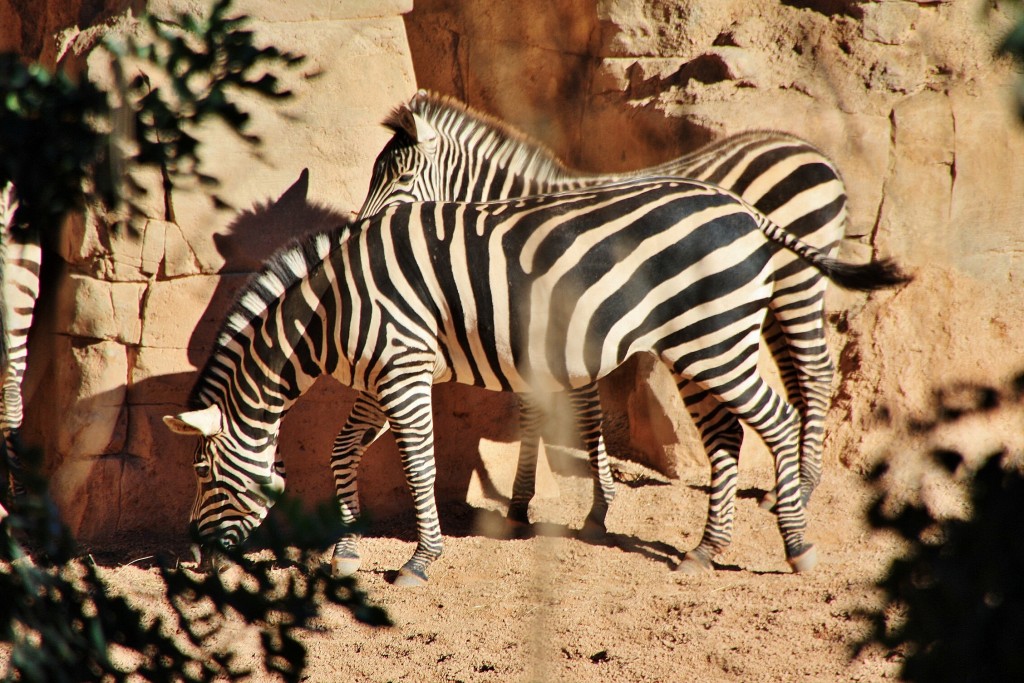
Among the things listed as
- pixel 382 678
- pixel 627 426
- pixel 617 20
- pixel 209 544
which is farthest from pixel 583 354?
pixel 209 544

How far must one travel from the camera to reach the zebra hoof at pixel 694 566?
4.86 meters

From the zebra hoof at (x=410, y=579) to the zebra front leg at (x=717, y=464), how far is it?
52.7 inches

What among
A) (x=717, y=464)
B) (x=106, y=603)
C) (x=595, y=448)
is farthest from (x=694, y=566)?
(x=106, y=603)

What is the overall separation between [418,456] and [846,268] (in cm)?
231

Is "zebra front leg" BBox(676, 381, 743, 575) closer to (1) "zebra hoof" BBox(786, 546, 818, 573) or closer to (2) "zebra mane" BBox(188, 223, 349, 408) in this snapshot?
(1) "zebra hoof" BBox(786, 546, 818, 573)

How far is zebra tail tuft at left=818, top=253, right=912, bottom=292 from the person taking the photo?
4.49m

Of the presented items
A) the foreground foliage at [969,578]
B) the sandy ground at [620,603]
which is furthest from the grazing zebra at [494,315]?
the foreground foliage at [969,578]

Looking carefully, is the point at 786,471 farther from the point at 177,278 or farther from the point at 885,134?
the point at 177,278

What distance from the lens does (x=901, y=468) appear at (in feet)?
18.8

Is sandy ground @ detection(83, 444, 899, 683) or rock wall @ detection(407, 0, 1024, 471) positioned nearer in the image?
sandy ground @ detection(83, 444, 899, 683)

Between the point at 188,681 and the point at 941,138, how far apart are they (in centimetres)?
552

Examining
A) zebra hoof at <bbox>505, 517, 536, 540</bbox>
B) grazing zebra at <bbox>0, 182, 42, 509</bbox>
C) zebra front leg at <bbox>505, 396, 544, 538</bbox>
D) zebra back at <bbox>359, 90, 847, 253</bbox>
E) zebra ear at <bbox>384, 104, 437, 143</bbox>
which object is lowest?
zebra hoof at <bbox>505, 517, 536, 540</bbox>

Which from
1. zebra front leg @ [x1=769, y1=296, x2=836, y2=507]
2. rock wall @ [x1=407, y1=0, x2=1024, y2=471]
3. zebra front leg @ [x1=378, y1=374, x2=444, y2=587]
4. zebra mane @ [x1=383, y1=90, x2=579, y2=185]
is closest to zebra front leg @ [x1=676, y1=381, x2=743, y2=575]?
zebra front leg @ [x1=769, y1=296, x2=836, y2=507]

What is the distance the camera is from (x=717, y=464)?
5.00 metres
